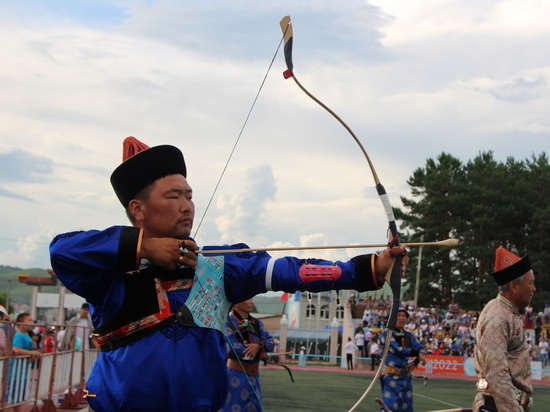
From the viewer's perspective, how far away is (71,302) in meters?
32.0

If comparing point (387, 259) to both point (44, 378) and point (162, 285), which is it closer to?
point (162, 285)

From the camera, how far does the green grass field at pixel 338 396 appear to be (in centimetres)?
1318

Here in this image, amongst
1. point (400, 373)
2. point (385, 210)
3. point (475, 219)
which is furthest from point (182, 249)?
point (475, 219)

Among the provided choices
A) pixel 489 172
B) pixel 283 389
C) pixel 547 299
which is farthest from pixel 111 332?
pixel 489 172

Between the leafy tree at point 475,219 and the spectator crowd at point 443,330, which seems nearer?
the spectator crowd at point 443,330

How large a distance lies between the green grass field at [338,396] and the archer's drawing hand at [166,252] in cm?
937

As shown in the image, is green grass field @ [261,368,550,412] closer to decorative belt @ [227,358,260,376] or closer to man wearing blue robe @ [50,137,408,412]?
decorative belt @ [227,358,260,376]

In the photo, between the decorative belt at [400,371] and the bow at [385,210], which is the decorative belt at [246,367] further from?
the bow at [385,210]

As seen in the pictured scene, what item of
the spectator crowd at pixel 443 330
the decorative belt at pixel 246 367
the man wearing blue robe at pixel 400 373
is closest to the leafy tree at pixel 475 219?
the spectator crowd at pixel 443 330

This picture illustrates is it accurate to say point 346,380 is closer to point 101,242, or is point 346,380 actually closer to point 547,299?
point 101,242

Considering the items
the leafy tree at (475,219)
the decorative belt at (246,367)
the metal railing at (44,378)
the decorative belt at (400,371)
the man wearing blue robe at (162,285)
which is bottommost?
the metal railing at (44,378)

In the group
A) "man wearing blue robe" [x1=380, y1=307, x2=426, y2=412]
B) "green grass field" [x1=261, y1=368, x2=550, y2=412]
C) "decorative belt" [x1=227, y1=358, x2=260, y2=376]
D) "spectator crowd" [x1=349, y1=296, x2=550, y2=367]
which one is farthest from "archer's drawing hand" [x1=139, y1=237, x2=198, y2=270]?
"spectator crowd" [x1=349, y1=296, x2=550, y2=367]

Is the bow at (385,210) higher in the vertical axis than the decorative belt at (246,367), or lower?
higher

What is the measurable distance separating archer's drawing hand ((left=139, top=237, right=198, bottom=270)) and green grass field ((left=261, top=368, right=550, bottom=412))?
937 centimetres
